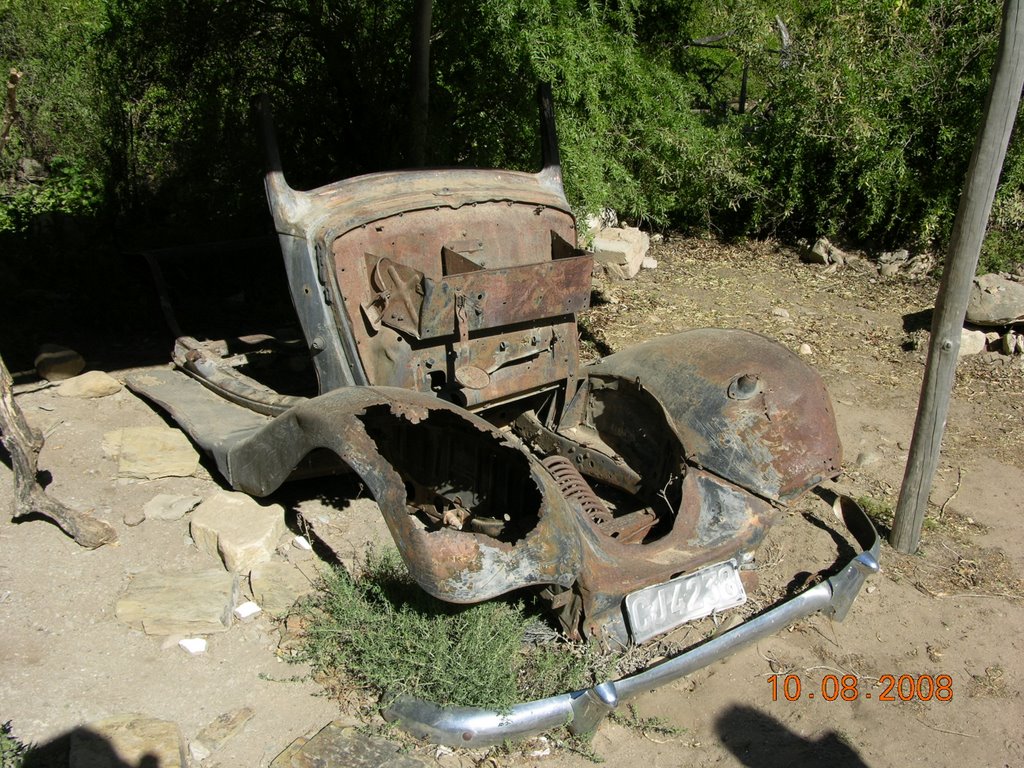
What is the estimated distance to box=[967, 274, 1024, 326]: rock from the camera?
6.87m

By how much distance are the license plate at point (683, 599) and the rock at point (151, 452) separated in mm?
2691

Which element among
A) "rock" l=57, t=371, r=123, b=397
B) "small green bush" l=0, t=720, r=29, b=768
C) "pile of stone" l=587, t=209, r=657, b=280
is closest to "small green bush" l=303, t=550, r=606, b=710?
"small green bush" l=0, t=720, r=29, b=768

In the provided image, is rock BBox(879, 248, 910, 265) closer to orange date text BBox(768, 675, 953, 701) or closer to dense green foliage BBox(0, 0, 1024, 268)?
dense green foliage BBox(0, 0, 1024, 268)

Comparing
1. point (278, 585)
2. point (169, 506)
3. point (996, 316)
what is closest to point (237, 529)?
point (278, 585)

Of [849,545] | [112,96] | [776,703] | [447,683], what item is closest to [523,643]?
[447,683]

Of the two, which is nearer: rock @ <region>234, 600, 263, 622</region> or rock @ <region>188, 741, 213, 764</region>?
rock @ <region>188, 741, 213, 764</region>

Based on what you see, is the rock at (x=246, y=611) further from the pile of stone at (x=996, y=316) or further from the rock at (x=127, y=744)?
the pile of stone at (x=996, y=316)

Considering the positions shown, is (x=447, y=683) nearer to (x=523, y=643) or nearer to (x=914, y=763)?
(x=523, y=643)

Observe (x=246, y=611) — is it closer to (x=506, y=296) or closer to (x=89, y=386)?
(x=506, y=296)

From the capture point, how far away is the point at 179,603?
3648 millimetres

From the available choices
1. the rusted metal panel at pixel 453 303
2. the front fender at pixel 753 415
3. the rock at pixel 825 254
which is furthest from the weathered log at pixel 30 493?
the rock at pixel 825 254

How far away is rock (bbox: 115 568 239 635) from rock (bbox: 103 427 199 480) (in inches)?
36.9

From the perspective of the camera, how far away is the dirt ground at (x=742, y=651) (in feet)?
10.5

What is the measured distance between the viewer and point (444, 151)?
671 cm
